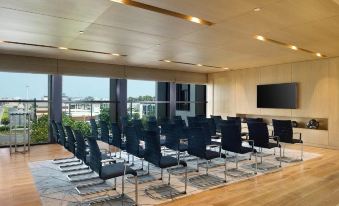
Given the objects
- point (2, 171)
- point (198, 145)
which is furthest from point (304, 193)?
point (2, 171)

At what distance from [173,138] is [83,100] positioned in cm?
546

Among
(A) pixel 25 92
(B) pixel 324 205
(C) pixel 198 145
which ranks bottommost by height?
(B) pixel 324 205

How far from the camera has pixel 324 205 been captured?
382 cm

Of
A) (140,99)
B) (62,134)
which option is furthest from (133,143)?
(140,99)

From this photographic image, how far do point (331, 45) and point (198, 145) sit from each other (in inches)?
185

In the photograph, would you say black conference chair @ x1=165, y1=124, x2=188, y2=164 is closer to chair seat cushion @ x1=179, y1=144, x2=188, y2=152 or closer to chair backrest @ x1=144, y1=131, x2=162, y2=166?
chair seat cushion @ x1=179, y1=144, x2=188, y2=152

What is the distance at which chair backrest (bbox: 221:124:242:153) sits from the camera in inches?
212

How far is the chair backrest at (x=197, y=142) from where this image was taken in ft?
16.1

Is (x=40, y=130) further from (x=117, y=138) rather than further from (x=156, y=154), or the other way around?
(x=156, y=154)

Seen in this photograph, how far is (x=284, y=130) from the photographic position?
22.4 feet

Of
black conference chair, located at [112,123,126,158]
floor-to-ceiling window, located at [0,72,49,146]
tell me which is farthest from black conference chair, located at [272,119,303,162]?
floor-to-ceiling window, located at [0,72,49,146]

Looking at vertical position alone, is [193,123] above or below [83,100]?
below

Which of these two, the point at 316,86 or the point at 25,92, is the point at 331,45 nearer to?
the point at 316,86

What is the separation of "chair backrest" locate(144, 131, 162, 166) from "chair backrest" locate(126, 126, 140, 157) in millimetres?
538
